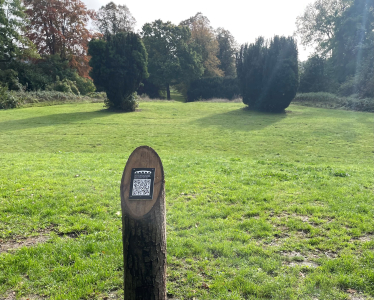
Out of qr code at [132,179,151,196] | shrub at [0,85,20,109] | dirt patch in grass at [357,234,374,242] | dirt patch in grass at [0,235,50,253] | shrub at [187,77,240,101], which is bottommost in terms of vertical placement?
dirt patch in grass at [357,234,374,242]

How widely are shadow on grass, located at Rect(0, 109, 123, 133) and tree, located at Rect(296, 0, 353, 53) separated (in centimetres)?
3743

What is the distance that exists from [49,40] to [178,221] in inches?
1678

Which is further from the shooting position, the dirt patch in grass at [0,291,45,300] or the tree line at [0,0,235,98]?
the tree line at [0,0,235,98]

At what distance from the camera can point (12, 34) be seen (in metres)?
31.0

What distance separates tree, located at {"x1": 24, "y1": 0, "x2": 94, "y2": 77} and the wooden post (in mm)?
41946

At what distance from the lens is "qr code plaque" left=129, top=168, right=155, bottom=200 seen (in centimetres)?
247

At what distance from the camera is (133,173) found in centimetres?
260

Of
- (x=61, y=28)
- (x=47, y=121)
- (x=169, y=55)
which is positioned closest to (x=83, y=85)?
(x=61, y=28)

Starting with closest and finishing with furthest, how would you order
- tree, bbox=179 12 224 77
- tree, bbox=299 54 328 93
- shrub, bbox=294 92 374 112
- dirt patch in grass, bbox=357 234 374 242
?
dirt patch in grass, bbox=357 234 374 242
shrub, bbox=294 92 374 112
tree, bbox=299 54 328 93
tree, bbox=179 12 224 77

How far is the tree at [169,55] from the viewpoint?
4122 cm

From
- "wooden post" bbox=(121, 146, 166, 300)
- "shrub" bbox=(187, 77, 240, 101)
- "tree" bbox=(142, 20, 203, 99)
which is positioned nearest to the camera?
"wooden post" bbox=(121, 146, 166, 300)

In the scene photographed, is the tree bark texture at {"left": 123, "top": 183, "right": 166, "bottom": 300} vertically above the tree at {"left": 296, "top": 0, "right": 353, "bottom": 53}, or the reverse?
the tree at {"left": 296, "top": 0, "right": 353, "bottom": 53}

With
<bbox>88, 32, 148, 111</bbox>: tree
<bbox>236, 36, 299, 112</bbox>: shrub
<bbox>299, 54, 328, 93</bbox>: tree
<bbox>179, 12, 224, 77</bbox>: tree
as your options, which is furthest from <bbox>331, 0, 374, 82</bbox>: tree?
<bbox>88, 32, 148, 111</bbox>: tree

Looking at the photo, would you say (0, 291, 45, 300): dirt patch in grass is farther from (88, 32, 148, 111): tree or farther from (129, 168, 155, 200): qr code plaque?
(88, 32, 148, 111): tree
